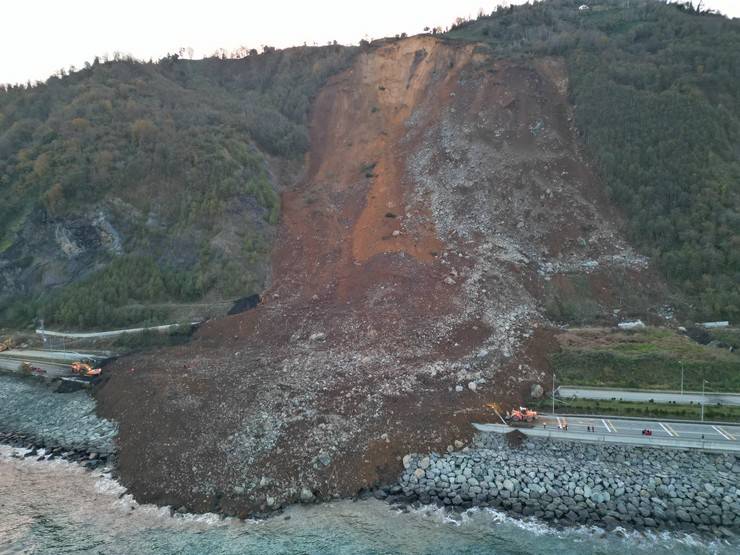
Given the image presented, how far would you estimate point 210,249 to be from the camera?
3622cm

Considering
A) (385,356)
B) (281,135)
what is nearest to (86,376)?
(385,356)

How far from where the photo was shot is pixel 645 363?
24781mm

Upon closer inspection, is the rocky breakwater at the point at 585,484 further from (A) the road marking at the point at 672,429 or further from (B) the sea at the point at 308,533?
(A) the road marking at the point at 672,429

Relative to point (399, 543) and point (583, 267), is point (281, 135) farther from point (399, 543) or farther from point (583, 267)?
point (399, 543)

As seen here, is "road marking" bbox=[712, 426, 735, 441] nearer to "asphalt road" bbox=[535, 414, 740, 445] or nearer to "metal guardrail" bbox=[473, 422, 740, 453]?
"asphalt road" bbox=[535, 414, 740, 445]

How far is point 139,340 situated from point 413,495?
831 inches

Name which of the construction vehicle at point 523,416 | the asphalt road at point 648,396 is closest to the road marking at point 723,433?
the asphalt road at point 648,396

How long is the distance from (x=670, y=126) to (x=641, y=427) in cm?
2522

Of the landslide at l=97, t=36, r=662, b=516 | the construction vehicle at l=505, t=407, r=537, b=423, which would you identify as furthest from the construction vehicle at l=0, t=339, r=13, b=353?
the construction vehicle at l=505, t=407, r=537, b=423

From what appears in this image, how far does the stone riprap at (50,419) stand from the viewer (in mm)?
23812

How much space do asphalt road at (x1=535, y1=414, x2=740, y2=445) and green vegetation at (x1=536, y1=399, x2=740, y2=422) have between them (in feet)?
1.47

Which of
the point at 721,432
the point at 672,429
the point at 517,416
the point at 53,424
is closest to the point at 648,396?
the point at 672,429

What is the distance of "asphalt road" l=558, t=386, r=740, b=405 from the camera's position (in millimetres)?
22844

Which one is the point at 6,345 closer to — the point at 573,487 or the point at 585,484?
the point at 573,487
